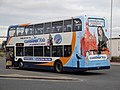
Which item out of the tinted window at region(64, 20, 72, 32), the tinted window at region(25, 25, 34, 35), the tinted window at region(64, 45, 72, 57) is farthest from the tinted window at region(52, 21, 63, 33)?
the tinted window at region(25, 25, 34, 35)

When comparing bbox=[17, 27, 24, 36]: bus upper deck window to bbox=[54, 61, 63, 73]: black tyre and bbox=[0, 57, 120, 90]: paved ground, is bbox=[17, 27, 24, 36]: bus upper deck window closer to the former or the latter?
bbox=[54, 61, 63, 73]: black tyre

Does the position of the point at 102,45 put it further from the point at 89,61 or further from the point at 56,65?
the point at 56,65

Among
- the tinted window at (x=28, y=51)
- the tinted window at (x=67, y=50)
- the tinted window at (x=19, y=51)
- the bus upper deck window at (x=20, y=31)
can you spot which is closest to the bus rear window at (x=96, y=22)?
the tinted window at (x=67, y=50)

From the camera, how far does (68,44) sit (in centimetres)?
2156

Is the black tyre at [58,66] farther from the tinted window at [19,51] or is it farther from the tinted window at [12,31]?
the tinted window at [12,31]

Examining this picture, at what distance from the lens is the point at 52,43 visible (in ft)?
76.1

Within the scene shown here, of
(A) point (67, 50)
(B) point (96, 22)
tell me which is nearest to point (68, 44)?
(A) point (67, 50)

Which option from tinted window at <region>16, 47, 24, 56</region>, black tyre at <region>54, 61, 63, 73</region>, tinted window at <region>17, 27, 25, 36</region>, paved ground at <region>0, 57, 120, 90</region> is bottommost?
paved ground at <region>0, 57, 120, 90</region>

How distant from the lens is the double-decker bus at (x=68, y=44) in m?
20.6

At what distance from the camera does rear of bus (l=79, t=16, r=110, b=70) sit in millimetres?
20500

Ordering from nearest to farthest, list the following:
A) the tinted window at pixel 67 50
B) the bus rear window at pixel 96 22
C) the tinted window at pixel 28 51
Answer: the bus rear window at pixel 96 22 < the tinted window at pixel 67 50 < the tinted window at pixel 28 51

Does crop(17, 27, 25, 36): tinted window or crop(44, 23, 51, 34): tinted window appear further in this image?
crop(17, 27, 25, 36): tinted window

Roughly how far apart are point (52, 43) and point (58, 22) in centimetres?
169

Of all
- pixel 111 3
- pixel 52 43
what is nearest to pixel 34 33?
pixel 52 43
